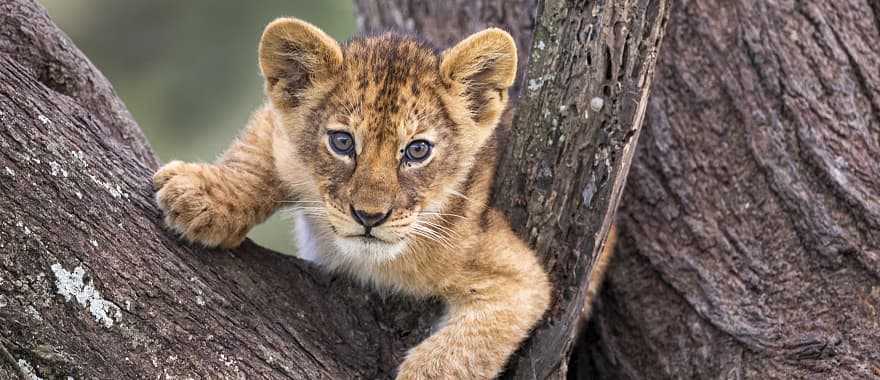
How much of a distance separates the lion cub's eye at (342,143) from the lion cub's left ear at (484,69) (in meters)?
0.54

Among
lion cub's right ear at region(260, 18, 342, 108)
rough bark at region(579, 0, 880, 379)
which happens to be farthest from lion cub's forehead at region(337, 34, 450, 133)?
rough bark at region(579, 0, 880, 379)

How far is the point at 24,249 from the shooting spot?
3334 millimetres

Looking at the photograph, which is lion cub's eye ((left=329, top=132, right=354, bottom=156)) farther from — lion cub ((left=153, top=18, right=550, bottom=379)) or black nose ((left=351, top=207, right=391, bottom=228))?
black nose ((left=351, top=207, right=391, bottom=228))

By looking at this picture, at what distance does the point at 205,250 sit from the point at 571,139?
1.55 metres

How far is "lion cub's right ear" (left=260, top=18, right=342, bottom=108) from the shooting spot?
4156mm

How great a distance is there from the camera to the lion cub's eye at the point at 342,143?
13.6 ft

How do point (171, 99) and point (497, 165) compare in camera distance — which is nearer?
Answer: point (497, 165)

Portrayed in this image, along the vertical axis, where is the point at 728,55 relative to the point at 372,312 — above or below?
above

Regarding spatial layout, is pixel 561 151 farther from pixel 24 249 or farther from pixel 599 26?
pixel 24 249

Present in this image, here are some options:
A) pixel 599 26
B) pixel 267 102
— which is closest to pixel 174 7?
pixel 267 102

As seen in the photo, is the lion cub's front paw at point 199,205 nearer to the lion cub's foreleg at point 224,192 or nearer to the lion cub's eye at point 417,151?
the lion cub's foreleg at point 224,192

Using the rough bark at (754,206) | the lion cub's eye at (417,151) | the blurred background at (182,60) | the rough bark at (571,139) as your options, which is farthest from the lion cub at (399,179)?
the blurred background at (182,60)

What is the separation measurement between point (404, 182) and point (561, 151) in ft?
2.20

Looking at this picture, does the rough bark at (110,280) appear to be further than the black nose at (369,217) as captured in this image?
No
